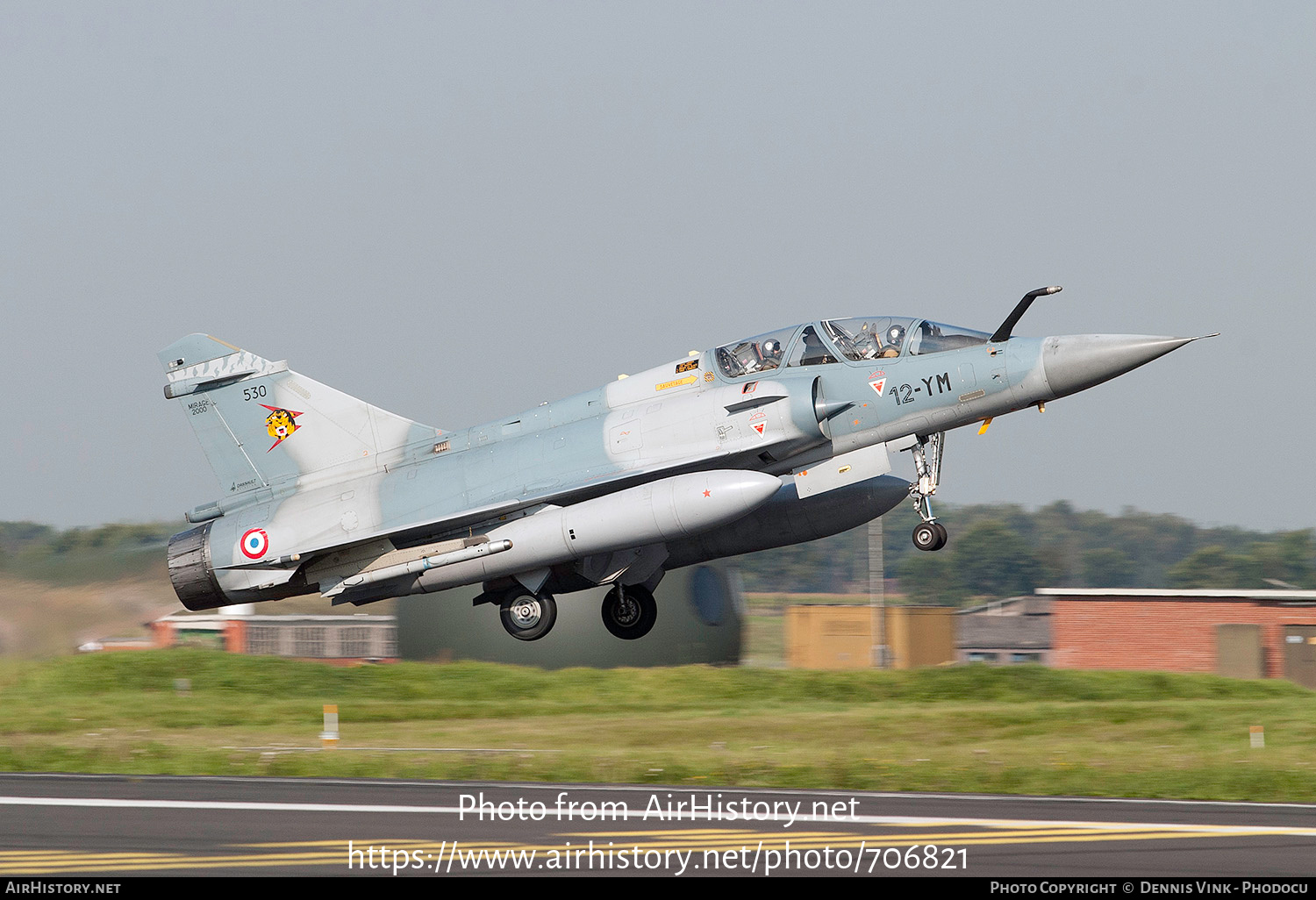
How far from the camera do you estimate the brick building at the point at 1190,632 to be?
144 ft

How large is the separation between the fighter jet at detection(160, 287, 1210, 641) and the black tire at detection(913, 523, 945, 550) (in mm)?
34

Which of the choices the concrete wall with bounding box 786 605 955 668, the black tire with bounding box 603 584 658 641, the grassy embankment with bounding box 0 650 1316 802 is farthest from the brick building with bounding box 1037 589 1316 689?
the black tire with bounding box 603 584 658 641

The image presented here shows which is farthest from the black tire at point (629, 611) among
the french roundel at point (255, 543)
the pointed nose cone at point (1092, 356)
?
the pointed nose cone at point (1092, 356)

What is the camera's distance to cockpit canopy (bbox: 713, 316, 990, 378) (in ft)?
57.6

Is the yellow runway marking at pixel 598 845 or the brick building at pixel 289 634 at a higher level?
the brick building at pixel 289 634

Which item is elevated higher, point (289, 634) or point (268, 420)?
point (268, 420)

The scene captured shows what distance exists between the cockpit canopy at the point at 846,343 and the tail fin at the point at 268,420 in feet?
15.5

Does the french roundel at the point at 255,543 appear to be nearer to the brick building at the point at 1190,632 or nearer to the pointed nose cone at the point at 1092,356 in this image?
the pointed nose cone at the point at 1092,356

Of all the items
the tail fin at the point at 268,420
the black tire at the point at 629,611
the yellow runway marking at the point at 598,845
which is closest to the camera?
the yellow runway marking at the point at 598,845

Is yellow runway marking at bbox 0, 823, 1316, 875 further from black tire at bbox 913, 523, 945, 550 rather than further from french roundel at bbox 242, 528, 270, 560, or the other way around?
french roundel at bbox 242, 528, 270, 560

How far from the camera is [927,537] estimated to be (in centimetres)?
1712

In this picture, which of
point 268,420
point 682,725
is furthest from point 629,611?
point 682,725

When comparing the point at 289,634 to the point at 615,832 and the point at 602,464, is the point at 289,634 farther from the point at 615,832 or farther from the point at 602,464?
the point at 615,832

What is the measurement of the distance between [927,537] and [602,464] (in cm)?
427
